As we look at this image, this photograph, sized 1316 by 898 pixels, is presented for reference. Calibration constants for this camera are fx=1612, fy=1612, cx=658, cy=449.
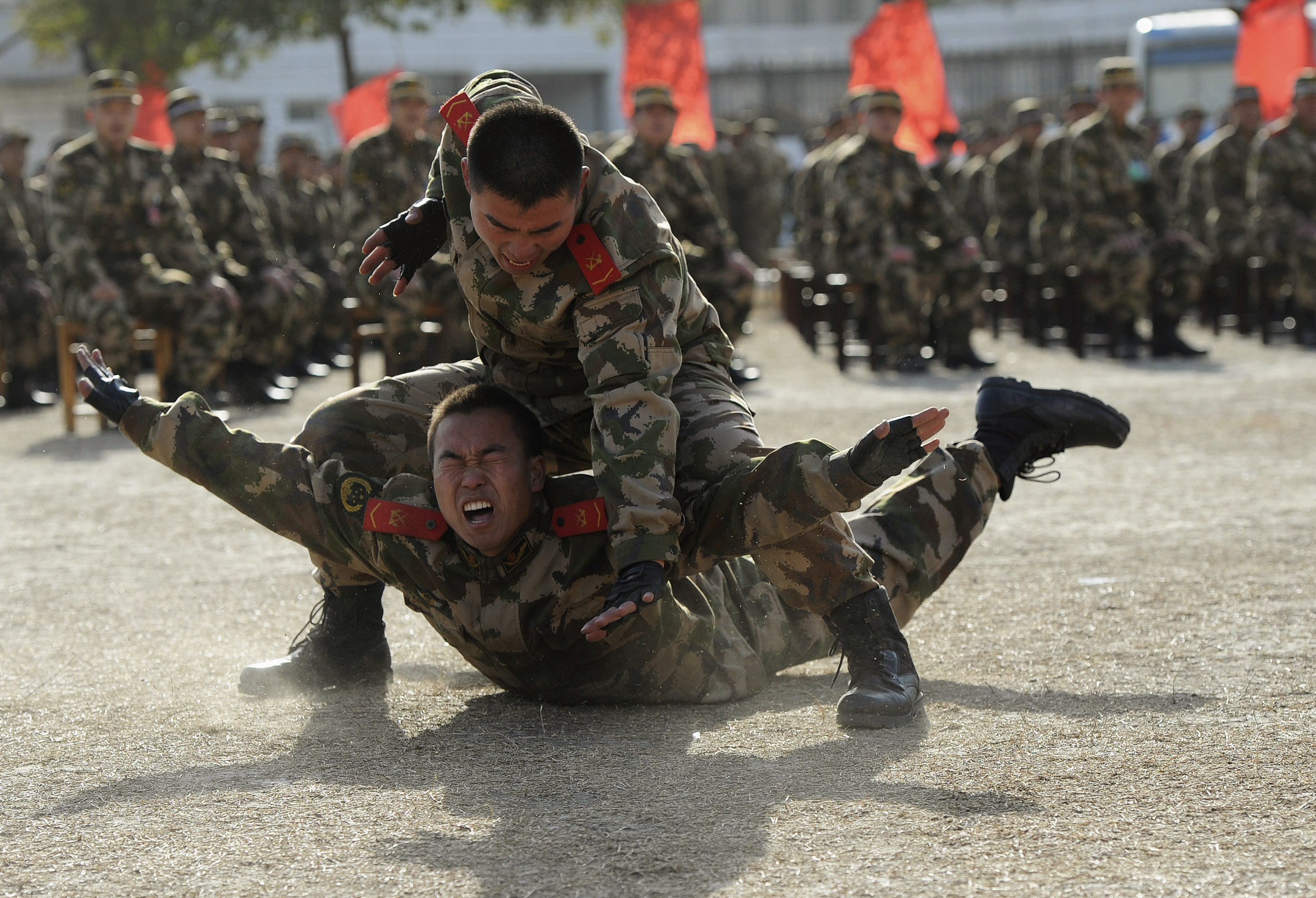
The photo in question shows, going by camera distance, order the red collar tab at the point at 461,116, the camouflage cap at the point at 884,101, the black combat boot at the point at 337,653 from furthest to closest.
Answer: the camouflage cap at the point at 884,101
the black combat boot at the point at 337,653
the red collar tab at the point at 461,116

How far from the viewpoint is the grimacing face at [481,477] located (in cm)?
350

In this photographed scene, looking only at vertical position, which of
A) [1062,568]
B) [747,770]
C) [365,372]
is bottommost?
[365,372]

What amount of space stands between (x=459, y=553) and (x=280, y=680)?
0.73 m

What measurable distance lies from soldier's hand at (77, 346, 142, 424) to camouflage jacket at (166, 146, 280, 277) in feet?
26.1

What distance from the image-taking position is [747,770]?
3.24 meters

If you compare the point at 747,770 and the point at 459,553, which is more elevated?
the point at 459,553

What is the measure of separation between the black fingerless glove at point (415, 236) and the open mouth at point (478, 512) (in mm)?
720

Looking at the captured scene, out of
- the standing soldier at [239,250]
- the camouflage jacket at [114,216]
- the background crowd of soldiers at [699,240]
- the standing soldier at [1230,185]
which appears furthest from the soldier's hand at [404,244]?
the standing soldier at [1230,185]

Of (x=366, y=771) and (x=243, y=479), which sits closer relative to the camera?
(x=366, y=771)

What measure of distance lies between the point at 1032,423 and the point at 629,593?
1.66 metres

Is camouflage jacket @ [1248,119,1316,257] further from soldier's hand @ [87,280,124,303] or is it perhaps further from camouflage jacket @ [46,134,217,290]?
soldier's hand @ [87,280,124,303]

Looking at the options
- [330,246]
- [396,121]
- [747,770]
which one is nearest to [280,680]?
[747,770]

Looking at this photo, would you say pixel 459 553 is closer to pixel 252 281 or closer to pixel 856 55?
pixel 252 281

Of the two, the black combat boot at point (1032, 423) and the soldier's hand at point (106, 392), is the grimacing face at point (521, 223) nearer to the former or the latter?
the soldier's hand at point (106, 392)
